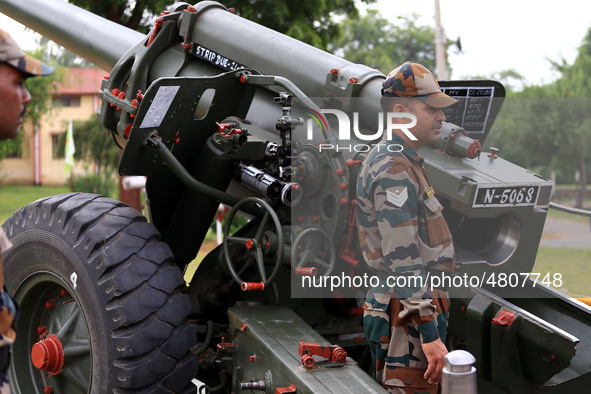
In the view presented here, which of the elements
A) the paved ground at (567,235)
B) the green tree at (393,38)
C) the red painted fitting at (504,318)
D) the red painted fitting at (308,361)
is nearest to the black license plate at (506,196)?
the red painted fitting at (504,318)

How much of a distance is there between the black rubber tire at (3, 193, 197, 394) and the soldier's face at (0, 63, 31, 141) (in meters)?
1.58

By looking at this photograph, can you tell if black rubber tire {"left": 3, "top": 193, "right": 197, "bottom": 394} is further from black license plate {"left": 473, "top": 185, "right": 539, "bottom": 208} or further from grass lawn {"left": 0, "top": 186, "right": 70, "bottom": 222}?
grass lawn {"left": 0, "top": 186, "right": 70, "bottom": 222}

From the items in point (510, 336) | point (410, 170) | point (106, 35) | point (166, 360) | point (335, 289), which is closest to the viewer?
point (410, 170)

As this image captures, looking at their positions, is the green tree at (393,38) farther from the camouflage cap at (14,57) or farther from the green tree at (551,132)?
the camouflage cap at (14,57)

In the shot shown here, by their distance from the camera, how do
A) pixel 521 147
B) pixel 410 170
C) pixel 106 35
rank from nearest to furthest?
pixel 410 170
pixel 106 35
pixel 521 147

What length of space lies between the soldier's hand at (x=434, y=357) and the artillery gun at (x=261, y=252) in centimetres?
A: 28

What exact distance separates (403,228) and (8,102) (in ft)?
5.17

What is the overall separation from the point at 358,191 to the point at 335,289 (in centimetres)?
84

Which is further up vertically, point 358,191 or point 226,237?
point 358,191

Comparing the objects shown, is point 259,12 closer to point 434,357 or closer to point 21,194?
point 434,357

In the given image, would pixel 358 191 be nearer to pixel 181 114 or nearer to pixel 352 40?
pixel 181 114

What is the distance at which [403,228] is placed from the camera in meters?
3.17

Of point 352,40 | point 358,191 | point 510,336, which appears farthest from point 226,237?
point 352,40

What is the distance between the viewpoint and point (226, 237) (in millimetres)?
4227
